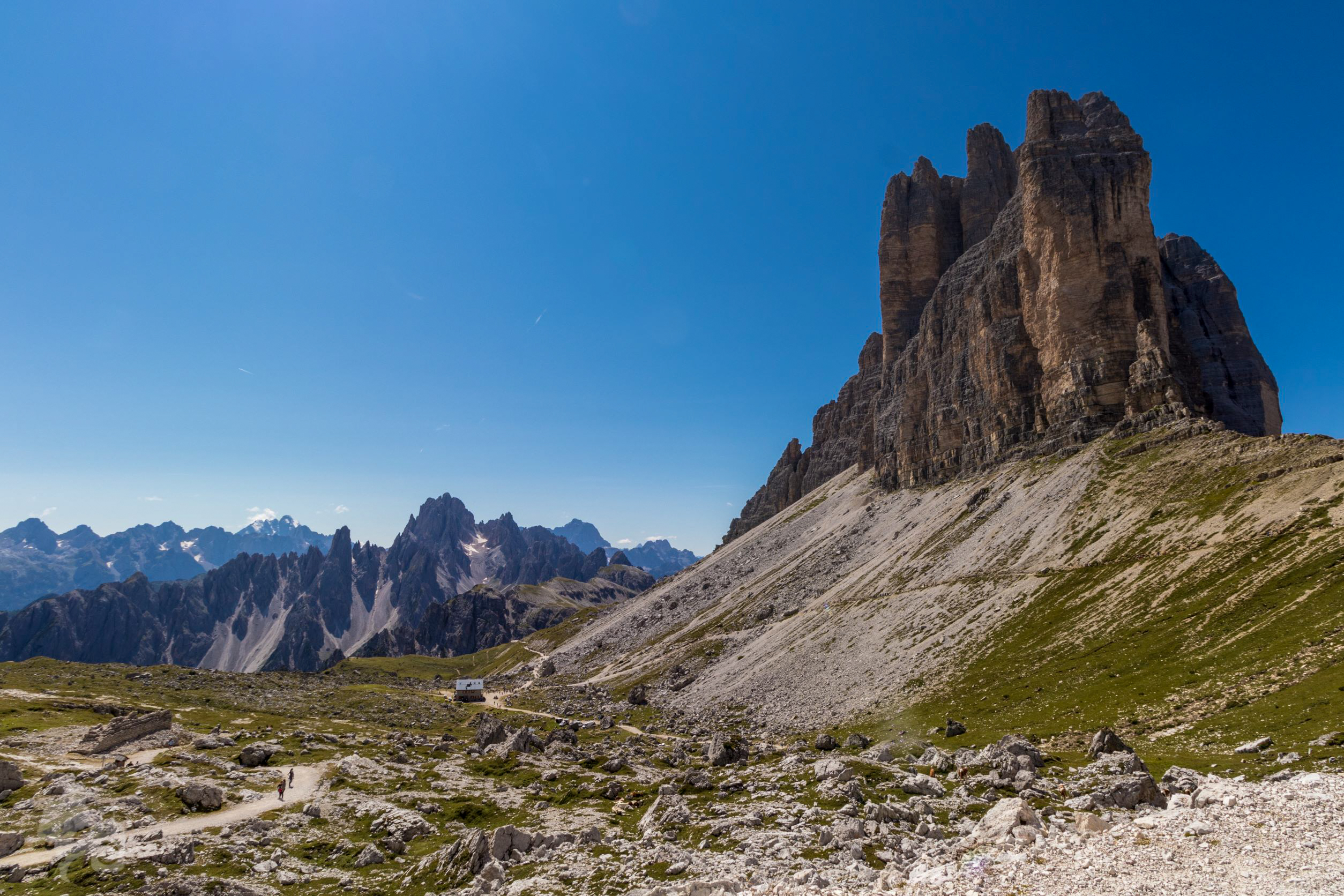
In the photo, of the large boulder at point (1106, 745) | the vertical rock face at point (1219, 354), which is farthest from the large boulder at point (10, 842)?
the vertical rock face at point (1219, 354)

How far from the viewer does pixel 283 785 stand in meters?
45.5

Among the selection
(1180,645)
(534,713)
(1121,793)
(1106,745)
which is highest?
(1180,645)

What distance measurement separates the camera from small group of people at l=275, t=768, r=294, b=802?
44625mm

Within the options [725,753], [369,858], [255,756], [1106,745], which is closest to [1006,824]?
[1106,745]

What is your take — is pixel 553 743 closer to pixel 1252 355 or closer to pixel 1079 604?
pixel 1079 604

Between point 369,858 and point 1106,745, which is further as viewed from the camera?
point 1106,745

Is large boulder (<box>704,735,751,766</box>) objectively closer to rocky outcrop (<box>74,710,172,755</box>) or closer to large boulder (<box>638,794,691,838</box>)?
large boulder (<box>638,794,691,838</box>)

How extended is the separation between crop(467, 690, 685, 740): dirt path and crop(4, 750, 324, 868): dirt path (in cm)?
4278

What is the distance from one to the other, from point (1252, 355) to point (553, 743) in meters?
160

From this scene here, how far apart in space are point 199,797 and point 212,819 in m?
3.15

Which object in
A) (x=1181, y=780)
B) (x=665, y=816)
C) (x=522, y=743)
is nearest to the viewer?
(x=1181, y=780)

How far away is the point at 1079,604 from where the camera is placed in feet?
249

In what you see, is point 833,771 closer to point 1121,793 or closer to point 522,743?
point 1121,793

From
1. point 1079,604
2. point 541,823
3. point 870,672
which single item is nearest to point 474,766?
point 541,823
